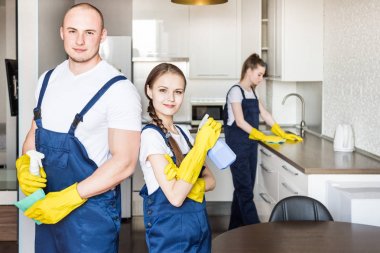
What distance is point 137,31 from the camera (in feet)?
19.7

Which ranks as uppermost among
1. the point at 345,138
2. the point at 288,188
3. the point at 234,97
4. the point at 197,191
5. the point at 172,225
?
the point at 234,97

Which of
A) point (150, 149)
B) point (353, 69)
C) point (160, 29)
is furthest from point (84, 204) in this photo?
point (160, 29)

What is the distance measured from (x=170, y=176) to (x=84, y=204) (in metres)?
0.40

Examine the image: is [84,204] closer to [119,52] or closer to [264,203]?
[264,203]

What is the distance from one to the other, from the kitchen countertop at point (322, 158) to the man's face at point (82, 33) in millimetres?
1713

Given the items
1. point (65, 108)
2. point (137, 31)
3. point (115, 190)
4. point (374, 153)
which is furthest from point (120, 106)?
point (137, 31)

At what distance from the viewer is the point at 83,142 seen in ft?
7.25

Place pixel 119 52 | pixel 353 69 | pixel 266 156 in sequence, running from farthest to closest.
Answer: pixel 119 52 < pixel 266 156 < pixel 353 69

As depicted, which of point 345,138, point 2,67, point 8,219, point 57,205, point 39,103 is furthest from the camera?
point 2,67

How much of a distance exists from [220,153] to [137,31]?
13.2ft

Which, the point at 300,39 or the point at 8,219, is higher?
the point at 300,39

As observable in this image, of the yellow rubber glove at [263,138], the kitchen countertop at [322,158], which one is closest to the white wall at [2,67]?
the yellow rubber glove at [263,138]

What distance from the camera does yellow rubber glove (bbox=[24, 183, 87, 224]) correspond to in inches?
84.7

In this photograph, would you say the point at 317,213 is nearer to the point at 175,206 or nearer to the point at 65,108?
the point at 175,206
